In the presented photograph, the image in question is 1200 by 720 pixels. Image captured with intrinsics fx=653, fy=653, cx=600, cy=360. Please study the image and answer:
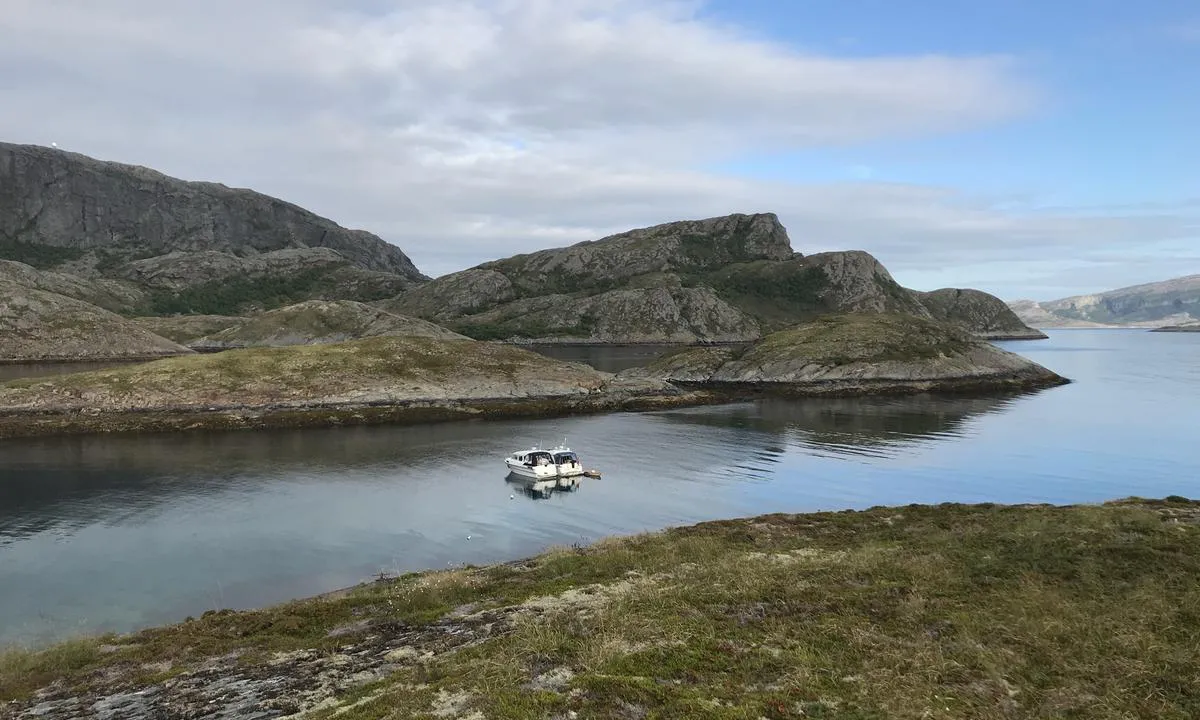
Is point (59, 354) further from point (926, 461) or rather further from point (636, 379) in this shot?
point (926, 461)

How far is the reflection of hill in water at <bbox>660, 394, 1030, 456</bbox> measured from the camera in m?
89.6

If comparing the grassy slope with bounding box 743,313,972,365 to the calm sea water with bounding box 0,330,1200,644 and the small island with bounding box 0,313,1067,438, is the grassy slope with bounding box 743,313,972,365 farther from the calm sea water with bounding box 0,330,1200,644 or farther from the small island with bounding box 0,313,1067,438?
the calm sea water with bounding box 0,330,1200,644

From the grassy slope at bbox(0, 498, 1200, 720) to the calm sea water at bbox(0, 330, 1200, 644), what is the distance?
41.3ft

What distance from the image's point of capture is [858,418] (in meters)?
109

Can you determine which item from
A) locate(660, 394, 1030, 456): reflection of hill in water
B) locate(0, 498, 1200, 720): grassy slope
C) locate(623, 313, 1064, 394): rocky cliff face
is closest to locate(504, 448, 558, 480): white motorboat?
locate(0, 498, 1200, 720): grassy slope

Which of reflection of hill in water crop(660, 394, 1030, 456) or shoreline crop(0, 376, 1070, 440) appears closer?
shoreline crop(0, 376, 1070, 440)

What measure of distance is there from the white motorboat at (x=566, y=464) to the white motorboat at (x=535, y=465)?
0.46 meters

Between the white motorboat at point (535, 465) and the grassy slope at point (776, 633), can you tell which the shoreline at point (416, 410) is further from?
the grassy slope at point (776, 633)

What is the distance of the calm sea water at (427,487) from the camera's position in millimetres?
38531

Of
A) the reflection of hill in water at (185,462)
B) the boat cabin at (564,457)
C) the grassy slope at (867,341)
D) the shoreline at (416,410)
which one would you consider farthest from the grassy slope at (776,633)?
the grassy slope at (867,341)

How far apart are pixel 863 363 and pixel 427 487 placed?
400ft

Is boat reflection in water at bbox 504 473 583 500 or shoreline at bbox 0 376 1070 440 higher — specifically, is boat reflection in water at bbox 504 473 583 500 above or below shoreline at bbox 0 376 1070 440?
below

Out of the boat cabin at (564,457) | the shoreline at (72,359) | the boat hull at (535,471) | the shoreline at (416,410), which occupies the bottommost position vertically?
the boat hull at (535,471)

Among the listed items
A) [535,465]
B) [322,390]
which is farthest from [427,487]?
[322,390]
